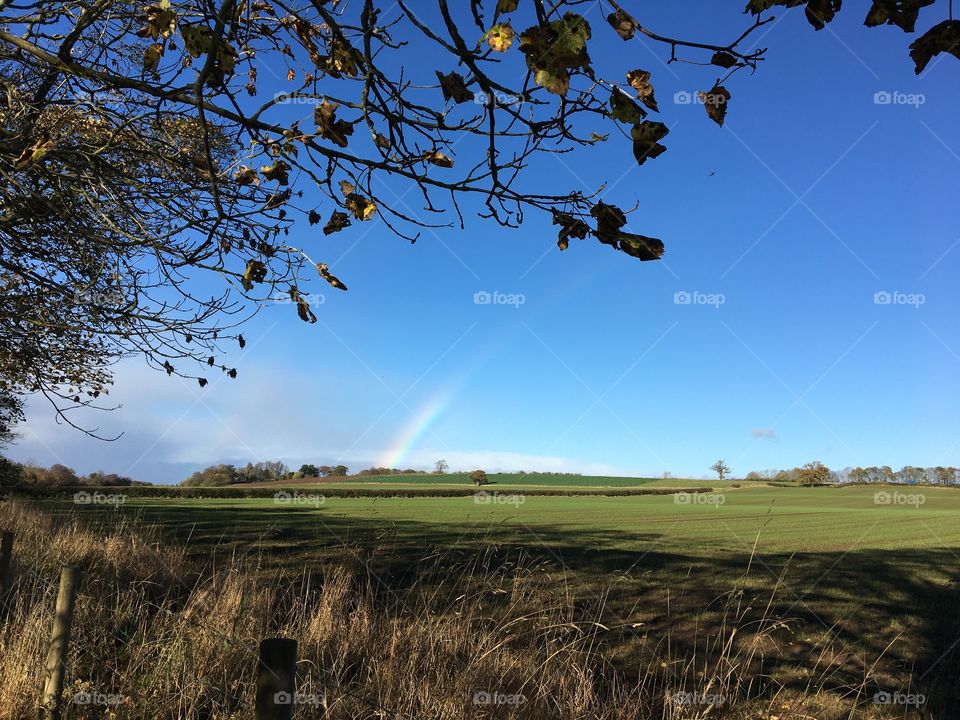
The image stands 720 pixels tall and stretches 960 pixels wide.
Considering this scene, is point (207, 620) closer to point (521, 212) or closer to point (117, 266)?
point (117, 266)

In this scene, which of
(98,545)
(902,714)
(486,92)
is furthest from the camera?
(98,545)

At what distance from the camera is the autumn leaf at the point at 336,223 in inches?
135

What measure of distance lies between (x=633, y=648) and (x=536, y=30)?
8086mm

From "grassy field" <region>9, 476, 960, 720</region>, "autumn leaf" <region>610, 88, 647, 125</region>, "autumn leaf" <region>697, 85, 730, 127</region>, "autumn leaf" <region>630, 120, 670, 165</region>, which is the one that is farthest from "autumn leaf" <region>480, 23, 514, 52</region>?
"grassy field" <region>9, 476, 960, 720</region>

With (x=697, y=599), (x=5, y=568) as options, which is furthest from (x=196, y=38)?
(x=697, y=599)

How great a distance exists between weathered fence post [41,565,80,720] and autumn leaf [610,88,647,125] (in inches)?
182

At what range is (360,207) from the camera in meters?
3.52

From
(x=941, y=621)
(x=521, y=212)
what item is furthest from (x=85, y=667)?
(x=941, y=621)

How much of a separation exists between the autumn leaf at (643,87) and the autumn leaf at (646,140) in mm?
237

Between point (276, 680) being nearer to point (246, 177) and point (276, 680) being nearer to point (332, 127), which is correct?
point (332, 127)

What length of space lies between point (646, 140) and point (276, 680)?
2.61 metres

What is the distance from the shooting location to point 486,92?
113 inches

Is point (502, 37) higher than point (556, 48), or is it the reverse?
point (502, 37)

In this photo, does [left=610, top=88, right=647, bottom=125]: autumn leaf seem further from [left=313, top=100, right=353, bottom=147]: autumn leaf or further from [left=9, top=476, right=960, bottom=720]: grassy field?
[left=9, top=476, right=960, bottom=720]: grassy field
